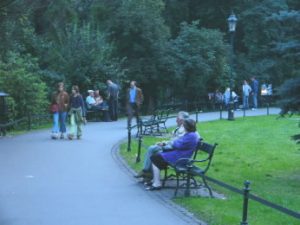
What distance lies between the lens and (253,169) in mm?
14562

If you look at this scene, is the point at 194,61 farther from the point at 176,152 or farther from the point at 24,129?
the point at 176,152

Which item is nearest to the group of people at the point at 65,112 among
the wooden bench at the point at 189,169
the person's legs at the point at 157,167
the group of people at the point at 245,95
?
the wooden bench at the point at 189,169

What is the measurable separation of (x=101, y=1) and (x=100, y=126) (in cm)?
1469

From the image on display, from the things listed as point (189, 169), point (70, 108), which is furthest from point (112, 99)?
point (189, 169)

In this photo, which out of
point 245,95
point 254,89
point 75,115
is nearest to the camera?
point 75,115

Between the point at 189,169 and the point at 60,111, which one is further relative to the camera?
the point at 60,111

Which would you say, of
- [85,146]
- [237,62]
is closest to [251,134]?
[85,146]

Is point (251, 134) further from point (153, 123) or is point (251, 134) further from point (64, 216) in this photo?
point (64, 216)

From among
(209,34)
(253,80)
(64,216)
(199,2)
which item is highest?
(199,2)

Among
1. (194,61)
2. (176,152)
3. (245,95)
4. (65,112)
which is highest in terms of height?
(194,61)

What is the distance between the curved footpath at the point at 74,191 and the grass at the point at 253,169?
19.1 inches

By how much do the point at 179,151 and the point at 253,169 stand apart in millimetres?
3170

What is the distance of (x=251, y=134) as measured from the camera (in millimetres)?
23297

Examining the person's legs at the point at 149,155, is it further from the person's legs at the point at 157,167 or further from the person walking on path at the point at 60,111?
the person walking on path at the point at 60,111
